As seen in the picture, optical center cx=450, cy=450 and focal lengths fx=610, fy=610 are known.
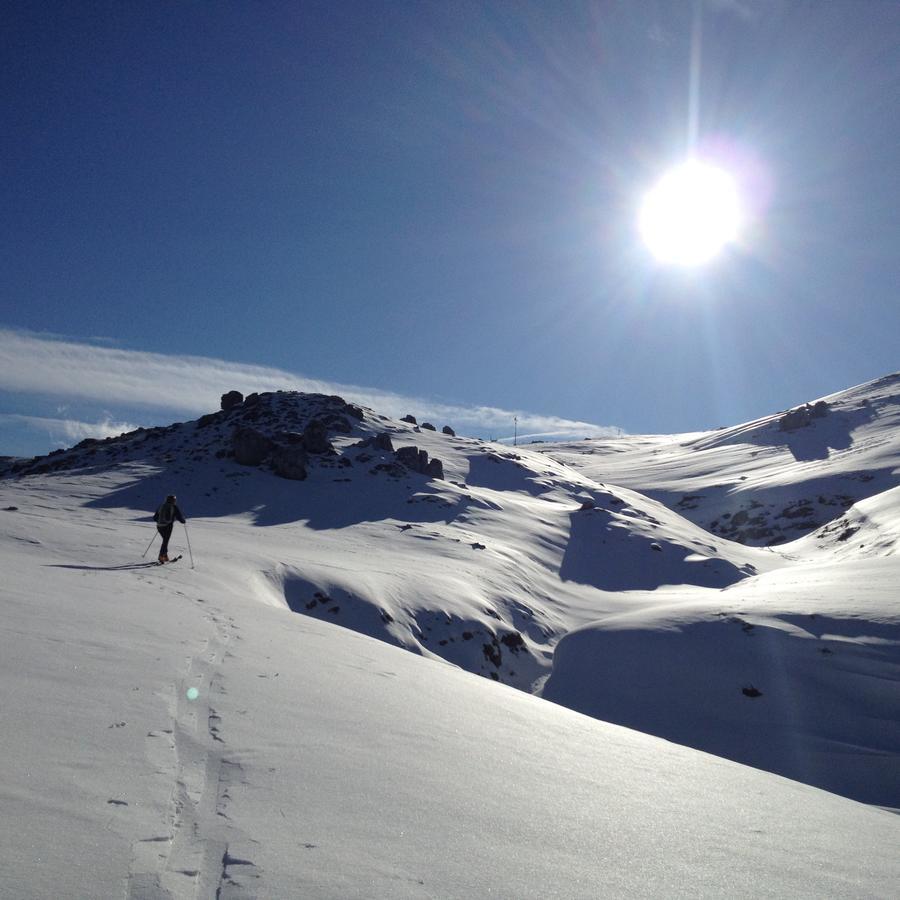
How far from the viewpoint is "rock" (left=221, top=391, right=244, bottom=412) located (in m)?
84.5

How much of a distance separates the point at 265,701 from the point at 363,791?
241cm

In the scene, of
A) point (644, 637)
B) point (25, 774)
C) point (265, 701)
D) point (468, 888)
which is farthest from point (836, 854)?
point (644, 637)

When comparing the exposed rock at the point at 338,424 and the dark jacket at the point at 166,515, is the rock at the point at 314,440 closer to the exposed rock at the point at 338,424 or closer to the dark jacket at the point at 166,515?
the exposed rock at the point at 338,424

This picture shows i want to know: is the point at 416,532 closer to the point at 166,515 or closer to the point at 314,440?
the point at 314,440

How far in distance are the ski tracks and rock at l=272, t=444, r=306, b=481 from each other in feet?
163

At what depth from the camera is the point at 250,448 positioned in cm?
5703

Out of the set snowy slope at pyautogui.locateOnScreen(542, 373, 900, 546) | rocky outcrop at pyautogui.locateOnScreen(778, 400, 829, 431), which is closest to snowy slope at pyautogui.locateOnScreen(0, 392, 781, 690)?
snowy slope at pyautogui.locateOnScreen(542, 373, 900, 546)

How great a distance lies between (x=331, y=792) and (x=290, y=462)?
5227 centimetres

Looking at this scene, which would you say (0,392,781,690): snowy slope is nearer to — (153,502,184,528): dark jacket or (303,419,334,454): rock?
(303,419,334,454): rock

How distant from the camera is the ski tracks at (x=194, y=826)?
3.10 meters

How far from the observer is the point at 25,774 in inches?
147

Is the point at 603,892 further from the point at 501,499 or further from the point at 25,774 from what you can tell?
the point at 501,499

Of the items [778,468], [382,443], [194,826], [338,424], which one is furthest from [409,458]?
[778,468]

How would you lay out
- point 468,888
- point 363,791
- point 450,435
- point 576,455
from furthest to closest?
1. point 576,455
2. point 450,435
3. point 363,791
4. point 468,888
